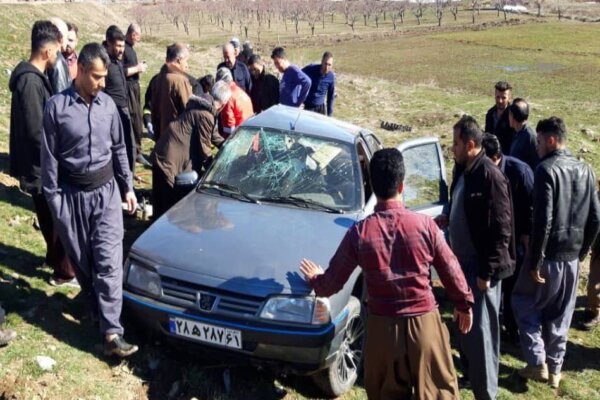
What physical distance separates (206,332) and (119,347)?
66cm

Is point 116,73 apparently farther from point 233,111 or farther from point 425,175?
point 425,175

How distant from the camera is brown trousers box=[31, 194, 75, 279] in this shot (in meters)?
4.78

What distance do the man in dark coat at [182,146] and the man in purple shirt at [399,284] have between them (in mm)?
3208

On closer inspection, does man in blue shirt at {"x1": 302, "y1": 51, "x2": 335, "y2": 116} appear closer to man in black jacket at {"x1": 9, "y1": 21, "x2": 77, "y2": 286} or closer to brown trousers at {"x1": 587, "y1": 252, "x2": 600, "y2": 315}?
brown trousers at {"x1": 587, "y1": 252, "x2": 600, "y2": 315}

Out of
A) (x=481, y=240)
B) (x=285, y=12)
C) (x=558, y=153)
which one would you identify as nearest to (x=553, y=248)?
(x=558, y=153)

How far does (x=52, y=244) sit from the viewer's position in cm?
487

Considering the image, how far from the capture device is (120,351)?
3.95 m

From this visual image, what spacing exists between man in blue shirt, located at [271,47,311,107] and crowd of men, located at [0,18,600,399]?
9.76 ft

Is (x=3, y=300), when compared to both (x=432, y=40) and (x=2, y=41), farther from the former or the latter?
(x=432, y=40)

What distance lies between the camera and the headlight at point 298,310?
3.72m

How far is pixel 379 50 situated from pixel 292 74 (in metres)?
47.1

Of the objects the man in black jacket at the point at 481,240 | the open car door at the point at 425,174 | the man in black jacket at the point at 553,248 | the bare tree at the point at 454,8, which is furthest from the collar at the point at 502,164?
the bare tree at the point at 454,8

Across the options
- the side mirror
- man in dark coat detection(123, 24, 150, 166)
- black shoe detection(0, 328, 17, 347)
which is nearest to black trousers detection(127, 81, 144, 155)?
man in dark coat detection(123, 24, 150, 166)

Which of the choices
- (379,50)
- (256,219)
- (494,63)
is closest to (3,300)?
(256,219)
